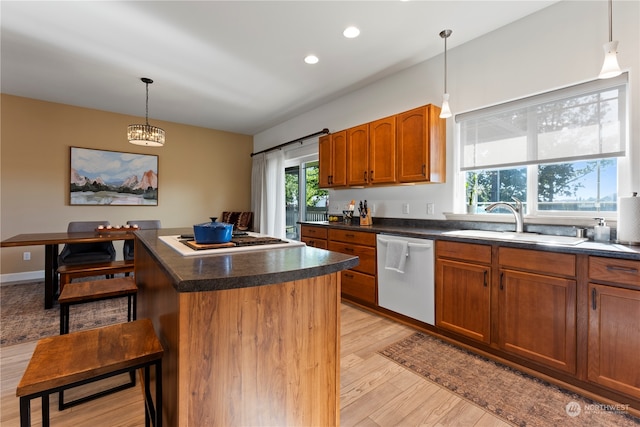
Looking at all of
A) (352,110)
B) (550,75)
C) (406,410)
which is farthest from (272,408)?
(352,110)

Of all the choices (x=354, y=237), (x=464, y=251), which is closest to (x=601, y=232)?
(x=464, y=251)

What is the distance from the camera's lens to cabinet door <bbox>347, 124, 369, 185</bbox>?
3.39 metres

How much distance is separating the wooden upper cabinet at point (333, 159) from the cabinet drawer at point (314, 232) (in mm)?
619

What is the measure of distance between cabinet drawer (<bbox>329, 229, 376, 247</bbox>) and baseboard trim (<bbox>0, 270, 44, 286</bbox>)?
4.52m

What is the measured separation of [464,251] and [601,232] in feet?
2.81

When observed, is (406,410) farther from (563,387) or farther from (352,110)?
(352,110)

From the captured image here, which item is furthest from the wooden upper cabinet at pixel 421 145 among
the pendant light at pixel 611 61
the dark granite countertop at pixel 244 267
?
the dark granite countertop at pixel 244 267

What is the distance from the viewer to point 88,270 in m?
3.02

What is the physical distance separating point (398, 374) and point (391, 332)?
2.10 ft

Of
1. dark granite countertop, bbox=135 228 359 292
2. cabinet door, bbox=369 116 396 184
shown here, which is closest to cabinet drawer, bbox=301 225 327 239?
cabinet door, bbox=369 116 396 184

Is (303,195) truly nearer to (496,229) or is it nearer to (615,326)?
(496,229)

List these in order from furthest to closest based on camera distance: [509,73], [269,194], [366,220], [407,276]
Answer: [269,194]
[366,220]
[407,276]
[509,73]

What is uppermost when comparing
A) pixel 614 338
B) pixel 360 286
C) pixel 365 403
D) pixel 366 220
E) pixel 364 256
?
pixel 366 220

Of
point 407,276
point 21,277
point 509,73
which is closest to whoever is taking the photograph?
point 509,73
